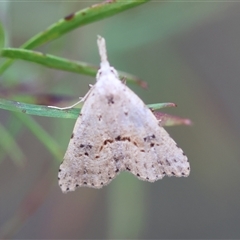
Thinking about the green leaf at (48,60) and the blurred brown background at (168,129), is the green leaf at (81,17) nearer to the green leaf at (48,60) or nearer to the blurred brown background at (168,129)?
the green leaf at (48,60)

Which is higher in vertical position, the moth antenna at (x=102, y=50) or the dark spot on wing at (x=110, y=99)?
the moth antenna at (x=102, y=50)

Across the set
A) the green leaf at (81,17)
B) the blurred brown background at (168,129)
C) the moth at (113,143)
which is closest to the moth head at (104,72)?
the moth at (113,143)

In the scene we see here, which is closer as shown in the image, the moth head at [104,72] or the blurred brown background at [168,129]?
the moth head at [104,72]

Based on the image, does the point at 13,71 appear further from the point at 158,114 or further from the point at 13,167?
the point at 13,167

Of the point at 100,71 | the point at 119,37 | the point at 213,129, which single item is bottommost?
the point at 100,71

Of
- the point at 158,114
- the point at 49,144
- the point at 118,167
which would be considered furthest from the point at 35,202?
the point at 158,114

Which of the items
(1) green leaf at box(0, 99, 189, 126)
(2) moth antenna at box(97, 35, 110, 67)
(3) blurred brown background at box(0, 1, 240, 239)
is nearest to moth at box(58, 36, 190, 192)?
(2) moth antenna at box(97, 35, 110, 67)

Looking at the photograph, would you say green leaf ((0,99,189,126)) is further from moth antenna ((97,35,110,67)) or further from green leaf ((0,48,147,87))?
moth antenna ((97,35,110,67))

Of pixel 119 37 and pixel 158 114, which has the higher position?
pixel 119 37
